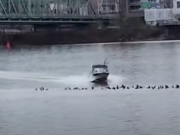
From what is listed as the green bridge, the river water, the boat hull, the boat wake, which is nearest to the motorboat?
the boat hull

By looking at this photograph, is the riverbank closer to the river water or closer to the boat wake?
the river water

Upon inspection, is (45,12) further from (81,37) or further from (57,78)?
(57,78)

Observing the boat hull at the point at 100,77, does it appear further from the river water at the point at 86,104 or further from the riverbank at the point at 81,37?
the riverbank at the point at 81,37

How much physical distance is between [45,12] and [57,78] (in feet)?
190

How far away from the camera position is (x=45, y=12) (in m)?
99.2

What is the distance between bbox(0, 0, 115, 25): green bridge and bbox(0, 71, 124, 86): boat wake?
4200 cm

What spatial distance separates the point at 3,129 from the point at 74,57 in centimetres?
4317

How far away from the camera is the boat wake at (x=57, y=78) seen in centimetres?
3911

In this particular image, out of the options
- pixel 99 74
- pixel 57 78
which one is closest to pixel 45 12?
pixel 57 78

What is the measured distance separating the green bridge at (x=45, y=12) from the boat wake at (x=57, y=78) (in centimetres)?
4200

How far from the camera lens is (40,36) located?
98.5 m

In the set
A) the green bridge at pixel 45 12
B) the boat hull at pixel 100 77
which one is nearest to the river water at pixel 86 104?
the boat hull at pixel 100 77

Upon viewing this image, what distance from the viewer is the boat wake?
39106 millimetres

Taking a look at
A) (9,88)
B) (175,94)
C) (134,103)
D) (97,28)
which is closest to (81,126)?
(134,103)
